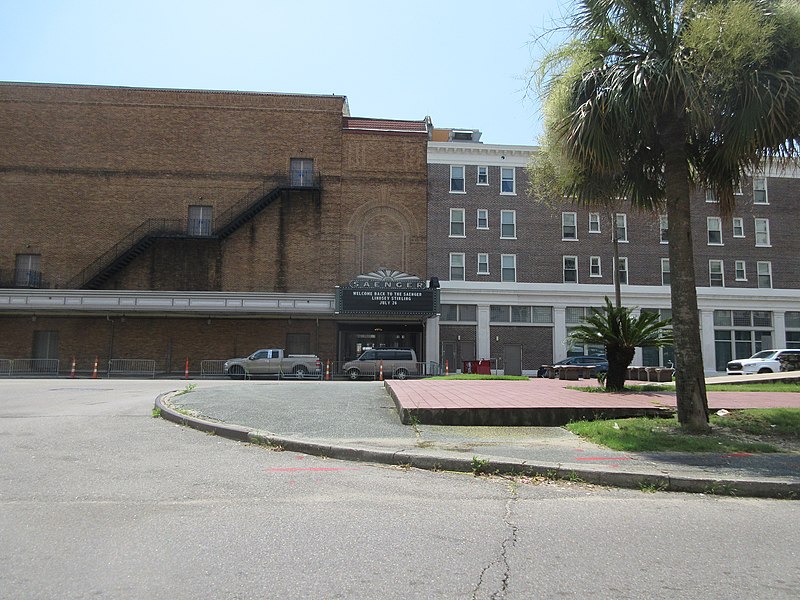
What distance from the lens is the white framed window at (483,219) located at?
38.7m

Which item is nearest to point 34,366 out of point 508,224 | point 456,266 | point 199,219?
point 199,219

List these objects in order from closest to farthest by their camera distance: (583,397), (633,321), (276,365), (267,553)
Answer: (267,553) → (583,397) → (633,321) → (276,365)

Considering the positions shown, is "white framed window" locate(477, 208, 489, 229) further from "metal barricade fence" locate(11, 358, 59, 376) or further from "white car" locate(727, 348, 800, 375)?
"metal barricade fence" locate(11, 358, 59, 376)

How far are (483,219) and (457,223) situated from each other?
1699mm

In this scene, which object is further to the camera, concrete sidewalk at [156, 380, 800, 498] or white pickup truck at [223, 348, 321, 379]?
white pickup truck at [223, 348, 321, 379]

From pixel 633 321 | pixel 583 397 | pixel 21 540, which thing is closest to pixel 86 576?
pixel 21 540

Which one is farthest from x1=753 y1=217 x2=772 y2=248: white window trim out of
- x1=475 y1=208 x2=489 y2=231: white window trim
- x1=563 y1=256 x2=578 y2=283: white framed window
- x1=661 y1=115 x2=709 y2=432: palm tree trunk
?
x1=661 y1=115 x2=709 y2=432: palm tree trunk

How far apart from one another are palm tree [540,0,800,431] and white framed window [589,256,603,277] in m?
28.9

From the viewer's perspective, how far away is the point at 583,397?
12594mm

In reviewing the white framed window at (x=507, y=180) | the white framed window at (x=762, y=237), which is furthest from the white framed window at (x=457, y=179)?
the white framed window at (x=762, y=237)

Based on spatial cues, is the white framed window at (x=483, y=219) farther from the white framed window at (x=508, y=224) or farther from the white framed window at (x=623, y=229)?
the white framed window at (x=623, y=229)

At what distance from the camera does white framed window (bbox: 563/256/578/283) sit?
38625 mm

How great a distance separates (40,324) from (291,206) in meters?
16.3

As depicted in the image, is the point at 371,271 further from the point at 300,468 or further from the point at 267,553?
the point at 267,553
